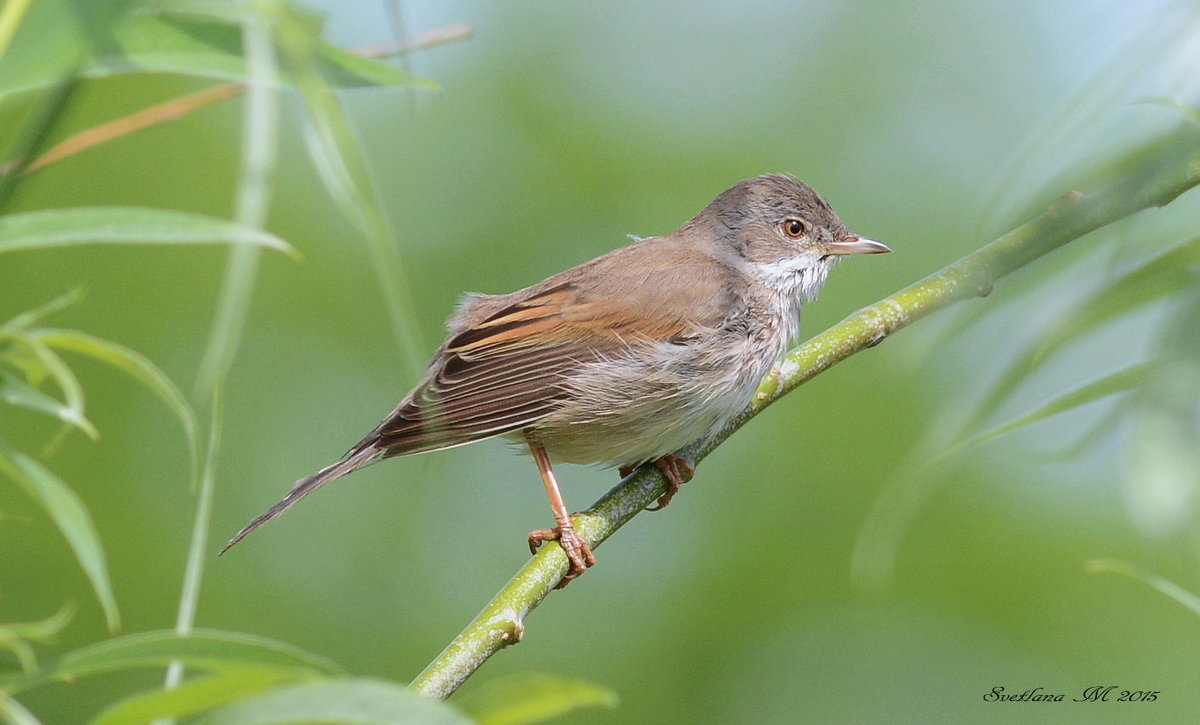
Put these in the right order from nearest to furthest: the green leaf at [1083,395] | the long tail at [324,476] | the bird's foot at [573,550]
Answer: the green leaf at [1083,395]
the bird's foot at [573,550]
the long tail at [324,476]

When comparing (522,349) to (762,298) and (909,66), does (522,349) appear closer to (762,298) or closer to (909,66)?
(762,298)

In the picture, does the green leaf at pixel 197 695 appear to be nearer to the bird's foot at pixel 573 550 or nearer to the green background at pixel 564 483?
the bird's foot at pixel 573 550

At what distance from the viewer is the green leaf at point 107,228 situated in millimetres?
1270

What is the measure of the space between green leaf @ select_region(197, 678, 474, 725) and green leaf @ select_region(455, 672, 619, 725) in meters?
0.03

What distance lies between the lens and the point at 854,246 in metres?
4.64

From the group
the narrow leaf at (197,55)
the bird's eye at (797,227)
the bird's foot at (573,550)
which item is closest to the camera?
the narrow leaf at (197,55)

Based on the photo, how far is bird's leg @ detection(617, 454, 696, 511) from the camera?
149 inches

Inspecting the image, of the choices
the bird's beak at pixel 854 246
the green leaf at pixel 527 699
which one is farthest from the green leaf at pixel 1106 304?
the bird's beak at pixel 854 246

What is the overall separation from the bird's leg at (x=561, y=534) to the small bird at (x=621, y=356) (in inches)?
0.5

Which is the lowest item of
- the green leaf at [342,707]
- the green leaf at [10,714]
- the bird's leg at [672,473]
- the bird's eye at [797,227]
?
the green leaf at [342,707]

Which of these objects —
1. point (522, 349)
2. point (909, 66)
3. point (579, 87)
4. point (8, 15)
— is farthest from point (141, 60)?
point (909, 66)

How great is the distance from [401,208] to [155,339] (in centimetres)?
227

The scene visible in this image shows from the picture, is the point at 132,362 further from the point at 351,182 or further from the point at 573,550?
the point at 573,550

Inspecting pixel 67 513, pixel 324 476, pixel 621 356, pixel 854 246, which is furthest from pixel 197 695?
pixel 854 246
